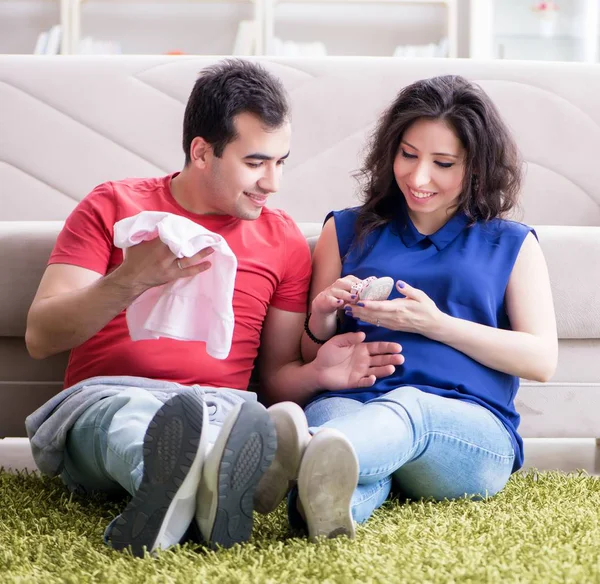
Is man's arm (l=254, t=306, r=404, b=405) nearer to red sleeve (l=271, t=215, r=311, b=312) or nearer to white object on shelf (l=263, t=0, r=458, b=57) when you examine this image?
red sleeve (l=271, t=215, r=311, b=312)

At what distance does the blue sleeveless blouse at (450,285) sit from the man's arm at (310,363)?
0.02 meters

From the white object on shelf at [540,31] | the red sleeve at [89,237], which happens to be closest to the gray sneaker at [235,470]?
the red sleeve at [89,237]

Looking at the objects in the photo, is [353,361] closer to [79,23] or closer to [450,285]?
[450,285]

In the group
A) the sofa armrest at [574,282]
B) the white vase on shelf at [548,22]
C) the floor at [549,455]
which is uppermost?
the white vase on shelf at [548,22]

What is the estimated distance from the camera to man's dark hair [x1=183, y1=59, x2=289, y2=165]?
1.45m

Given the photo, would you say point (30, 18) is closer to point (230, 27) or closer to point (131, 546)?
point (230, 27)

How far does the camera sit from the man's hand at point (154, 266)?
3.89ft

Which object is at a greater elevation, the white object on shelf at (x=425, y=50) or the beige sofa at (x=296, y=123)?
the white object on shelf at (x=425, y=50)

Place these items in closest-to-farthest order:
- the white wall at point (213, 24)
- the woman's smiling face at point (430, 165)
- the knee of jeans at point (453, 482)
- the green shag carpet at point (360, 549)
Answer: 1. the green shag carpet at point (360, 549)
2. the knee of jeans at point (453, 482)
3. the woman's smiling face at point (430, 165)
4. the white wall at point (213, 24)

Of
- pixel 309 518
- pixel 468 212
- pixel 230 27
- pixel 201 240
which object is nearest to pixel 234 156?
pixel 201 240

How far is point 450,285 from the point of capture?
55.3 inches

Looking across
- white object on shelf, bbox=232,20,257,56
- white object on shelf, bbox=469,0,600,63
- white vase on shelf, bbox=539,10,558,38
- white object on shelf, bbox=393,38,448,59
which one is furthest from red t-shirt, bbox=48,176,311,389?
white vase on shelf, bbox=539,10,558,38

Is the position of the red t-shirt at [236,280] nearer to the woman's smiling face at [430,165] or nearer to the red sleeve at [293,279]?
the red sleeve at [293,279]

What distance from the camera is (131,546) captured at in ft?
3.27
